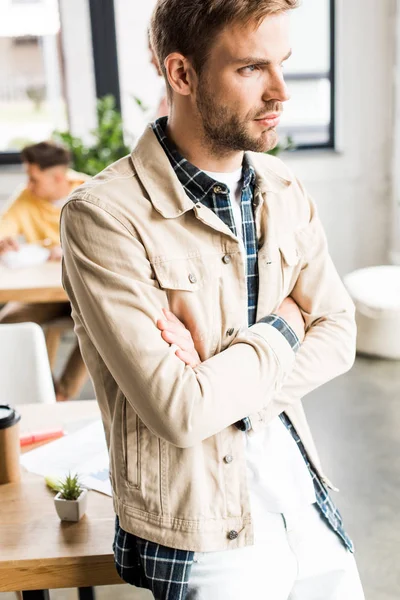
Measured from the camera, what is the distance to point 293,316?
125 cm

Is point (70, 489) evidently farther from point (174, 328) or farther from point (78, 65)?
point (78, 65)

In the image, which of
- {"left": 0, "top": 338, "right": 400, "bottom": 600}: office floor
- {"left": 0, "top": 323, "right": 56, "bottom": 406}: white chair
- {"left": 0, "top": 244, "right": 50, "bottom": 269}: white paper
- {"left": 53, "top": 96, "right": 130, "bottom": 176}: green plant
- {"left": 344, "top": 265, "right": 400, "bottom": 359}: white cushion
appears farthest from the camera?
{"left": 53, "top": 96, "right": 130, "bottom": 176}: green plant

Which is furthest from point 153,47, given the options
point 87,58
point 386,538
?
point 87,58

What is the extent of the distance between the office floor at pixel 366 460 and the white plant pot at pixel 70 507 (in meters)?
1.00

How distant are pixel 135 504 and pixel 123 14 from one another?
13.5 ft

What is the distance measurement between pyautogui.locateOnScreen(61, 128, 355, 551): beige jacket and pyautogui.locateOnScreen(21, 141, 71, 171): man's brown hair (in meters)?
2.40

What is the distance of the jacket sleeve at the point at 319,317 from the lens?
4.08 feet

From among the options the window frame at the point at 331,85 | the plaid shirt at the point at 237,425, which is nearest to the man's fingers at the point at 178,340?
the plaid shirt at the point at 237,425

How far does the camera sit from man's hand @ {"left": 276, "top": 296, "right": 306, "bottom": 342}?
123 cm

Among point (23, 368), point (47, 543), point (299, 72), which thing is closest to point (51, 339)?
point (23, 368)

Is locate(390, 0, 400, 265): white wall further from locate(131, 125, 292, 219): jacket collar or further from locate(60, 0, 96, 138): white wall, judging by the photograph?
locate(131, 125, 292, 219): jacket collar

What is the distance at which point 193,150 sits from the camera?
1183 mm

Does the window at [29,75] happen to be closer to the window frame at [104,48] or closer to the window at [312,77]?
the window frame at [104,48]

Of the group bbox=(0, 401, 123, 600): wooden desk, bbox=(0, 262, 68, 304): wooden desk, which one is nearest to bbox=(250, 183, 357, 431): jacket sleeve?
bbox=(0, 401, 123, 600): wooden desk
